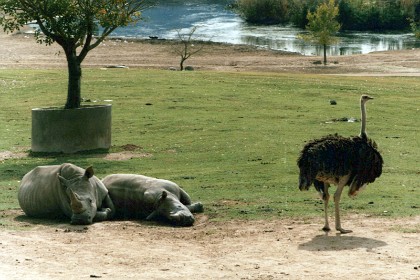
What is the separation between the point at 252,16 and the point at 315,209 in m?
97.4

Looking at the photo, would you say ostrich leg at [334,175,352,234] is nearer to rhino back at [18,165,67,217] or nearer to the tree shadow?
the tree shadow

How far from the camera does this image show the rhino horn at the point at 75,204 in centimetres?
1489

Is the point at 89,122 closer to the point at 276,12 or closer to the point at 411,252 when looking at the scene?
the point at 411,252

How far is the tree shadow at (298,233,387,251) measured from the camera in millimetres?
12680

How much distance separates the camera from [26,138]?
26.3 m

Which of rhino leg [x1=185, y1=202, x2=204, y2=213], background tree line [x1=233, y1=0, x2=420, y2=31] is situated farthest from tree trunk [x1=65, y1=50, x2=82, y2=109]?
background tree line [x1=233, y1=0, x2=420, y2=31]

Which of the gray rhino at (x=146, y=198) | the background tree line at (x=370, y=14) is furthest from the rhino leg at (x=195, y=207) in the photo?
the background tree line at (x=370, y=14)

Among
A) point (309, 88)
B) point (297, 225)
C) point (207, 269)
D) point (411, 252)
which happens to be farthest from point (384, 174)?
point (309, 88)

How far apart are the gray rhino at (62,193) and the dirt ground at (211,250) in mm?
334

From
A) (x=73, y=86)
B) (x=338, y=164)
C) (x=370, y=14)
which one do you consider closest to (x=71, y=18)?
(x=73, y=86)

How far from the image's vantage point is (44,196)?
15711 millimetres

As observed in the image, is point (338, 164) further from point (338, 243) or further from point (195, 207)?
point (195, 207)

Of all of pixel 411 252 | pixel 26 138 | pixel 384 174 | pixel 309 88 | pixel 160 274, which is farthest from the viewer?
pixel 309 88

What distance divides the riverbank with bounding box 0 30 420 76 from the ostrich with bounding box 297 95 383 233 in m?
40.6
